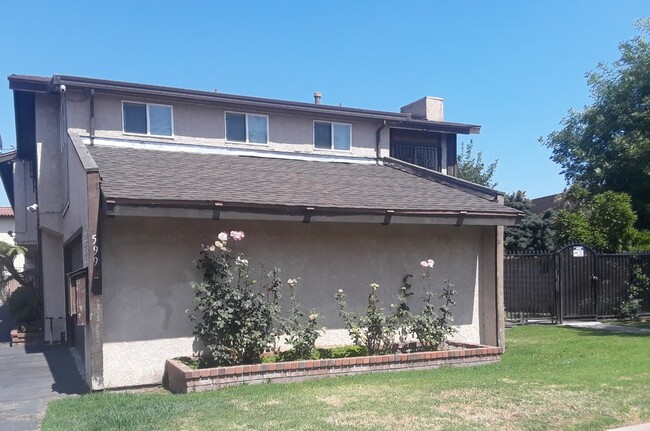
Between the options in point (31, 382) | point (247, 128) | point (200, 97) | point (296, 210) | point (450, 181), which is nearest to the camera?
point (296, 210)

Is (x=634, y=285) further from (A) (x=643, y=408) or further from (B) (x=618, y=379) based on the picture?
(A) (x=643, y=408)

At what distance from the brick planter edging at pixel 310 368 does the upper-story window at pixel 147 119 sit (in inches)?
241

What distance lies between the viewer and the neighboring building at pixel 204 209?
9.44 meters

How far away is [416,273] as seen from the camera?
12.0 meters

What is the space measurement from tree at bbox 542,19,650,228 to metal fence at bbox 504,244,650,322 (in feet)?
21.4

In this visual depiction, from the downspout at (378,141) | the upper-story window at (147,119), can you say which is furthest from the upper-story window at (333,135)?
the upper-story window at (147,119)

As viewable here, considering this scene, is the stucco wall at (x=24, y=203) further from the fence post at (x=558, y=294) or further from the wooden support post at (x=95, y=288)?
the fence post at (x=558, y=294)

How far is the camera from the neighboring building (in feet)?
31.0

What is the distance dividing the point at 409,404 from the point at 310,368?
226 centimetres

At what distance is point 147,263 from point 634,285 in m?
14.9

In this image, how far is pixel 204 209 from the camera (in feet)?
30.9

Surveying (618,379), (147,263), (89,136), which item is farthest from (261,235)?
(618,379)

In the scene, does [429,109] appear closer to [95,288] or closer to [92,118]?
[92,118]

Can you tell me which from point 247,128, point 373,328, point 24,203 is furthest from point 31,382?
point 24,203
